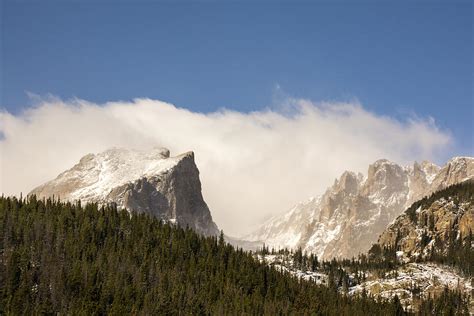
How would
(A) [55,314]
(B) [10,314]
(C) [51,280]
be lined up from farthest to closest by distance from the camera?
(C) [51,280] < (A) [55,314] < (B) [10,314]

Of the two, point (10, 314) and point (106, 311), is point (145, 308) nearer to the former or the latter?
point (106, 311)

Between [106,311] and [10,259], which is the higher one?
[10,259]

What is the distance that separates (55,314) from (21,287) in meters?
13.4

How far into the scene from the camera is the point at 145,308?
19788 centimetres

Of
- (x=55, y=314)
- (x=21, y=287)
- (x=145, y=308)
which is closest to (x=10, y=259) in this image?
(x=21, y=287)

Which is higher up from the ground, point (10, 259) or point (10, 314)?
point (10, 259)

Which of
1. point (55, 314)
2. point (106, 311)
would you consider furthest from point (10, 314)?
point (106, 311)

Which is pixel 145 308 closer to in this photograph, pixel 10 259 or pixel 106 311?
pixel 106 311

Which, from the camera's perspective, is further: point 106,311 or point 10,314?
point 106,311

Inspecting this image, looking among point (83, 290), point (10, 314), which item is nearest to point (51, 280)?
point (83, 290)

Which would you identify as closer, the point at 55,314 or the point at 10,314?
the point at 10,314

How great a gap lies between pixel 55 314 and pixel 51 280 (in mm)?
15005

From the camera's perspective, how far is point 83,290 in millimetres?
199750

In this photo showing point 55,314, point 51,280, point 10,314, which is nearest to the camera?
point 10,314
